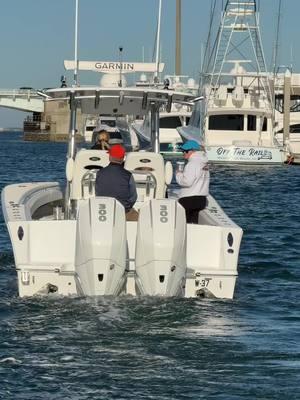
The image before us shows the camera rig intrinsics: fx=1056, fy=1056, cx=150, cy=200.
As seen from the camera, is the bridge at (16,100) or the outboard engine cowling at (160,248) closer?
the outboard engine cowling at (160,248)

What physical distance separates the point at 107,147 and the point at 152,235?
368cm

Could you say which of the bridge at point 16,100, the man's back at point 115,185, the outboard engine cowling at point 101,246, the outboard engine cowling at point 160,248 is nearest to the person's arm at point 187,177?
the man's back at point 115,185

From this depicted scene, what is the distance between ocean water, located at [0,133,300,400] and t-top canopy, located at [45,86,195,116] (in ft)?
7.52

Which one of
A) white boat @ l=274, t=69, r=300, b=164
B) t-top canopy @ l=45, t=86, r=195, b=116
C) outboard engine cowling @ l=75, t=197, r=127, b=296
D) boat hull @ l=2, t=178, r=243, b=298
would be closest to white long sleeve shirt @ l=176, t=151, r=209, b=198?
boat hull @ l=2, t=178, r=243, b=298

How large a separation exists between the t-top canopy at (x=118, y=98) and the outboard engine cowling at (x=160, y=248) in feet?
10.6

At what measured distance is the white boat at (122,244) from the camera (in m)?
9.34

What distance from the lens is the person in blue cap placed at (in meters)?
11.3

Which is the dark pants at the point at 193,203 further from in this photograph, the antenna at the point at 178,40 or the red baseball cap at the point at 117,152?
the antenna at the point at 178,40

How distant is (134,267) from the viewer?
9.66 metres

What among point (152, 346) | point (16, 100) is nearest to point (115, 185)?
point (152, 346)

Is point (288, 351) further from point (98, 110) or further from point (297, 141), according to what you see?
point (297, 141)

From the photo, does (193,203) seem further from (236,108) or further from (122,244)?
(236,108)

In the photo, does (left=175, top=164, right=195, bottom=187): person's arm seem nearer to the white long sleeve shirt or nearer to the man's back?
the white long sleeve shirt

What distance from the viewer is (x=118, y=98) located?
13047 mm
